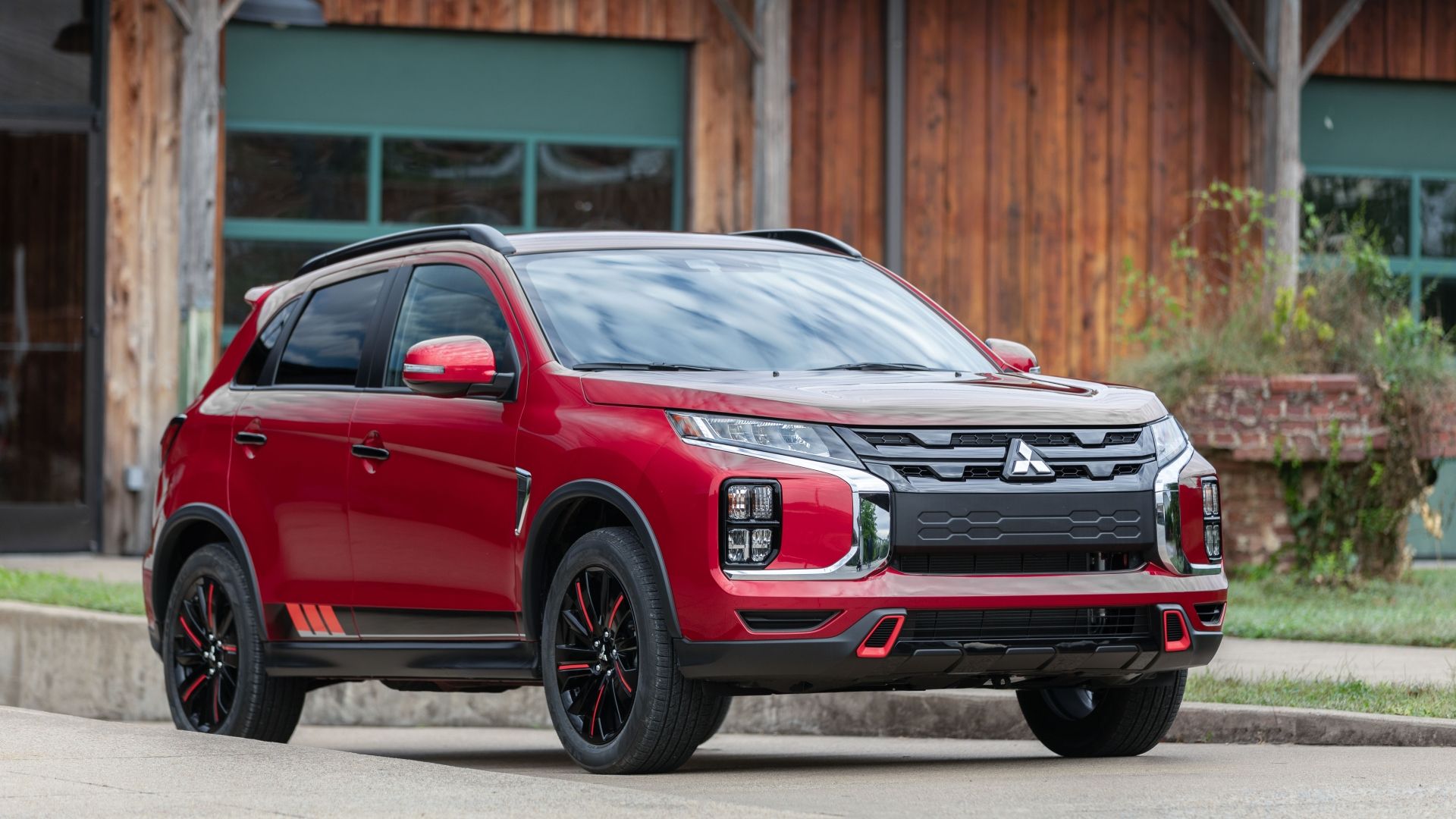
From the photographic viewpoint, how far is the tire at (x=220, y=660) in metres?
8.44

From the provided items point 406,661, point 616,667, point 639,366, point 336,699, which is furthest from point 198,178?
point 616,667

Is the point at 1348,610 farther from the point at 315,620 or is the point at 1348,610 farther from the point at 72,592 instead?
the point at 72,592

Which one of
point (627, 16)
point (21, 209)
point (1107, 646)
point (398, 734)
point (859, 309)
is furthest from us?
point (627, 16)

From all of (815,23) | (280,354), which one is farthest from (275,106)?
(280,354)

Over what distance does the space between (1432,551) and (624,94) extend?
7.84 m

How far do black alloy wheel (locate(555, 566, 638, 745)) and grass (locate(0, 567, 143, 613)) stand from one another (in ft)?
18.8

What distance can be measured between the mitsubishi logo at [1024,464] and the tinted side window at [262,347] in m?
3.48

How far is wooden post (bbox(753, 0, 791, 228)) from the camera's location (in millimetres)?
17594

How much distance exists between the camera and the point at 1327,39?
755 inches

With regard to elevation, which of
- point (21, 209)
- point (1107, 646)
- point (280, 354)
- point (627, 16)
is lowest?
point (1107, 646)

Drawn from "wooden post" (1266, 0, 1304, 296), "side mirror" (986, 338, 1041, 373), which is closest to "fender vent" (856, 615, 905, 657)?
"side mirror" (986, 338, 1041, 373)

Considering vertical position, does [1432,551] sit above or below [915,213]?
below

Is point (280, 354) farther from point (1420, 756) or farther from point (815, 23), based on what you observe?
point (815, 23)

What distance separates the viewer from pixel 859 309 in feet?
26.2
